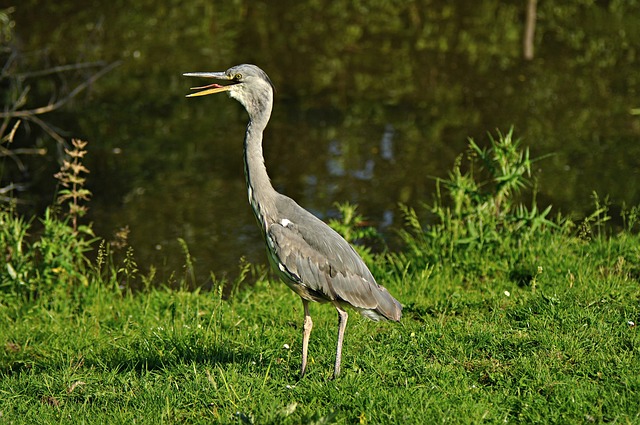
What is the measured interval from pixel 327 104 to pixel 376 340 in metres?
8.10

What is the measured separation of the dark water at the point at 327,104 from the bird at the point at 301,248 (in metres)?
2.57

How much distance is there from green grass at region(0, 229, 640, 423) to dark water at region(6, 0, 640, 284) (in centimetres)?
157

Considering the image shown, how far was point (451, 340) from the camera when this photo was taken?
5.77 meters

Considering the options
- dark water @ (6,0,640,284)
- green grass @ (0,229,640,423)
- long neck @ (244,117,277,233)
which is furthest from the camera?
dark water @ (6,0,640,284)

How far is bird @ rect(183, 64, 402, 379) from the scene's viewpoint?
211 inches

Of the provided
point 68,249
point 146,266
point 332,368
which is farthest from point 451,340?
point 146,266

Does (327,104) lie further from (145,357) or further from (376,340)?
(145,357)

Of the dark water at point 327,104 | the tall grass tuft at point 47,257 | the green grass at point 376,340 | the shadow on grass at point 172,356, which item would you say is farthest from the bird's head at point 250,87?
the dark water at point 327,104

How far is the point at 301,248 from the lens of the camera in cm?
539

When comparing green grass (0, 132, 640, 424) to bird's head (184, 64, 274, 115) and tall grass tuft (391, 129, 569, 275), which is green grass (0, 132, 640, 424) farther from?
bird's head (184, 64, 274, 115)

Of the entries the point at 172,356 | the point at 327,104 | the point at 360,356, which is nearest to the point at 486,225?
the point at 360,356

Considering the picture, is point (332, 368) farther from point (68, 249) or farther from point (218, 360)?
point (68, 249)

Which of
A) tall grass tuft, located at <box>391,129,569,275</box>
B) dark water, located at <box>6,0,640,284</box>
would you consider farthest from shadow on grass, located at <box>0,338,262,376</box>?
dark water, located at <box>6,0,640,284</box>

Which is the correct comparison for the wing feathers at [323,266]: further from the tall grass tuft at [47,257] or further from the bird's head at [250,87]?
the tall grass tuft at [47,257]
